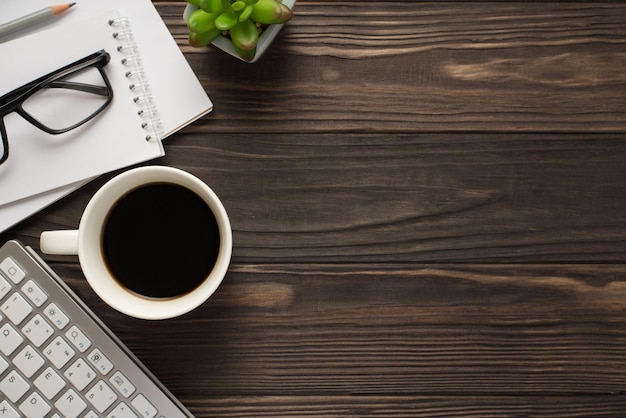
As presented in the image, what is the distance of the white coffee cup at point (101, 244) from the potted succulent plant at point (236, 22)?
0.44 ft

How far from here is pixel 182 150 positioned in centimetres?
74

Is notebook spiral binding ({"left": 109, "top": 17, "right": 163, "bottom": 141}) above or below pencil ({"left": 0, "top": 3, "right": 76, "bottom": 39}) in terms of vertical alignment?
below

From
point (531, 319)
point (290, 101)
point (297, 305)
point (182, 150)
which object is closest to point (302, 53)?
point (290, 101)

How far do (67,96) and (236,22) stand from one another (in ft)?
0.70

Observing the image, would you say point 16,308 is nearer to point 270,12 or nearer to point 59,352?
point 59,352

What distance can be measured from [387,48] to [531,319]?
33 cm

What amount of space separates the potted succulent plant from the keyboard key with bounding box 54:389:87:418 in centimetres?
37

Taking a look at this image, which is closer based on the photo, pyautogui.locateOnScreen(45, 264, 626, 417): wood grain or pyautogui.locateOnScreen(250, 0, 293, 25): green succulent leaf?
pyautogui.locateOnScreen(250, 0, 293, 25): green succulent leaf

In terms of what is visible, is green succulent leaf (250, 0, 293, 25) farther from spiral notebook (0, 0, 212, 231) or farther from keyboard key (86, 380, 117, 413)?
keyboard key (86, 380, 117, 413)

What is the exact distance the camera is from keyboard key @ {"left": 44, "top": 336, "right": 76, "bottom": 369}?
697 mm

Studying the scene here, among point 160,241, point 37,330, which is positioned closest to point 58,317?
point 37,330

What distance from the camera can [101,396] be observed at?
697 mm

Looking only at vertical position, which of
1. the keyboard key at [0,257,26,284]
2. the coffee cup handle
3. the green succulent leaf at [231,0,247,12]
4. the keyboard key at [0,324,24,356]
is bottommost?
the keyboard key at [0,324,24,356]

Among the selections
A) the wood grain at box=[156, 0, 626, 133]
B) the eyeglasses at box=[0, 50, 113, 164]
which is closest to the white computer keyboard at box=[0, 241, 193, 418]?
the eyeglasses at box=[0, 50, 113, 164]
